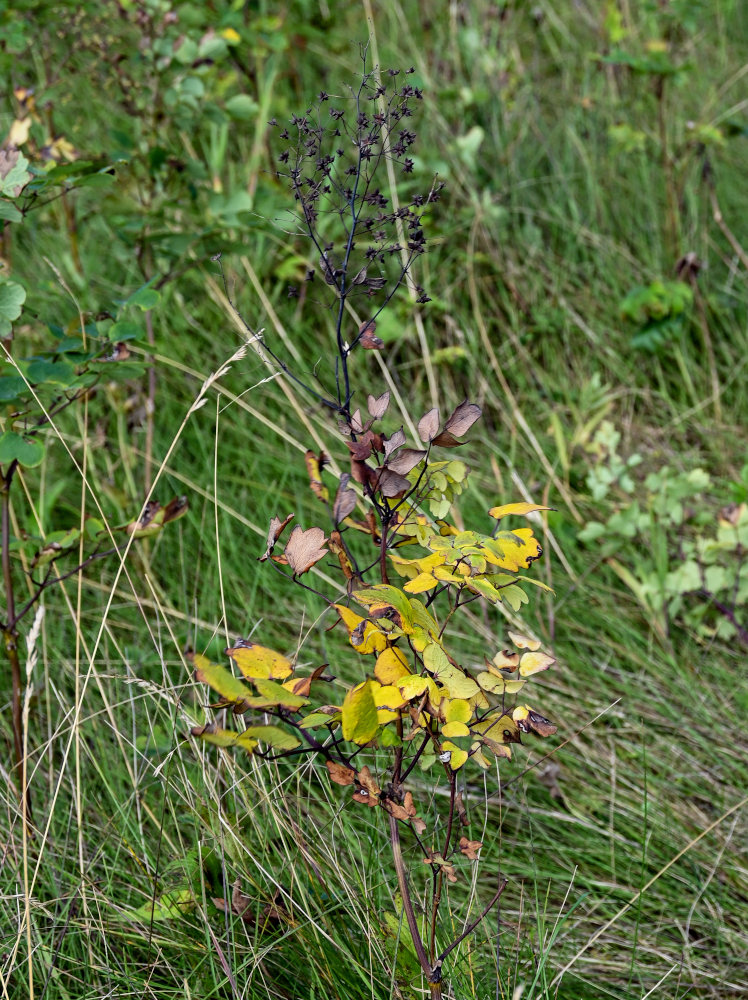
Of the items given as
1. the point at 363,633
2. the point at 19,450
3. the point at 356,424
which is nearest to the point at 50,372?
the point at 19,450

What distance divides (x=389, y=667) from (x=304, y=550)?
0.16 m

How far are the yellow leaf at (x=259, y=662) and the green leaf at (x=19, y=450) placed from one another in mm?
Answer: 538

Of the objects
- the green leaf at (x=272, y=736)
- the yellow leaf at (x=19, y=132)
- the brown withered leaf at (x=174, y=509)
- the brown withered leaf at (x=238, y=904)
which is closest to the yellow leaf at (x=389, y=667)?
the green leaf at (x=272, y=736)

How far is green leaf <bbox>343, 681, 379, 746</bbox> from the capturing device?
929mm

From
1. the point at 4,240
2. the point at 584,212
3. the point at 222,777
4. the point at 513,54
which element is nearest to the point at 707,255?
the point at 584,212

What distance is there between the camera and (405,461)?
1001 millimetres

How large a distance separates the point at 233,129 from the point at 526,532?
8.71 ft

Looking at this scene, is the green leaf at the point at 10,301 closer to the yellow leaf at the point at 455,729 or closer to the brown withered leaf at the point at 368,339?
the brown withered leaf at the point at 368,339

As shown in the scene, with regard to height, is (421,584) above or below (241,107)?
below

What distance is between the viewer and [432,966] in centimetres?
111

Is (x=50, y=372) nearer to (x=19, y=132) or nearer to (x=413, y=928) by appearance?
(x=19, y=132)

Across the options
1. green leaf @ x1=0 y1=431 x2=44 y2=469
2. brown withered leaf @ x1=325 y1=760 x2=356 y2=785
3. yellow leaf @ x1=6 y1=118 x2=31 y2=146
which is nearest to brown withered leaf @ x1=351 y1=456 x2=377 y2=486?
brown withered leaf @ x1=325 y1=760 x2=356 y2=785

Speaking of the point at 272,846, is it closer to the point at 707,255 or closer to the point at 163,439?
the point at 163,439

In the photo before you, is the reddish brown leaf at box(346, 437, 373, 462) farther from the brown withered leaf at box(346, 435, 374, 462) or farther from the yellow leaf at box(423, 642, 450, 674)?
the yellow leaf at box(423, 642, 450, 674)
